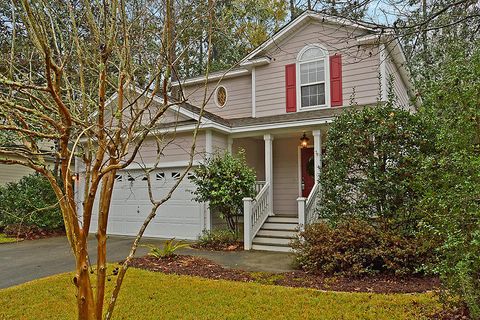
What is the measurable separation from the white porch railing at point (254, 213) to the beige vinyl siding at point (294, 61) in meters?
3.14

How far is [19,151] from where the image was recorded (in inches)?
93.0

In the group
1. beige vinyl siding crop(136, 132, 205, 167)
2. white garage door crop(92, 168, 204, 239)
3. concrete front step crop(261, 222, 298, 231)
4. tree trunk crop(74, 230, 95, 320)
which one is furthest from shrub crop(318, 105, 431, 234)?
tree trunk crop(74, 230, 95, 320)

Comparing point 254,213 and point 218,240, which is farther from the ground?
point 254,213

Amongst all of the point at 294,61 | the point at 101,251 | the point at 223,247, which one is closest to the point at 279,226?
the point at 223,247

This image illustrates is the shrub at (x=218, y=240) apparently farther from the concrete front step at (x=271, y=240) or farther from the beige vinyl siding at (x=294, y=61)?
the beige vinyl siding at (x=294, y=61)

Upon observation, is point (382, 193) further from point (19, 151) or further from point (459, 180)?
point (19, 151)

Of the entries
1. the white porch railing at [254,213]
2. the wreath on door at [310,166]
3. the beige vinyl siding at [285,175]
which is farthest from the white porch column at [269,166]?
the wreath on door at [310,166]

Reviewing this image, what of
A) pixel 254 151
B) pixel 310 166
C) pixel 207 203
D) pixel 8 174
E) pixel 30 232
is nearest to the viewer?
pixel 207 203

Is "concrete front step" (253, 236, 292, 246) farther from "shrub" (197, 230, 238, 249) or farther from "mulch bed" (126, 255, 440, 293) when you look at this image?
"mulch bed" (126, 255, 440, 293)

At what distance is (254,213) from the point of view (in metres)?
9.41

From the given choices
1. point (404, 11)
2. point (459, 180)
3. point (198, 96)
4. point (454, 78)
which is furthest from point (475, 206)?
point (198, 96)

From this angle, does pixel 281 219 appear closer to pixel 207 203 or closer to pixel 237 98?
pixel 207 203

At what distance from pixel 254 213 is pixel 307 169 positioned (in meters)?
3.16

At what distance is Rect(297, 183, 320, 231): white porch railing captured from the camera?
→ 8.45 meters
